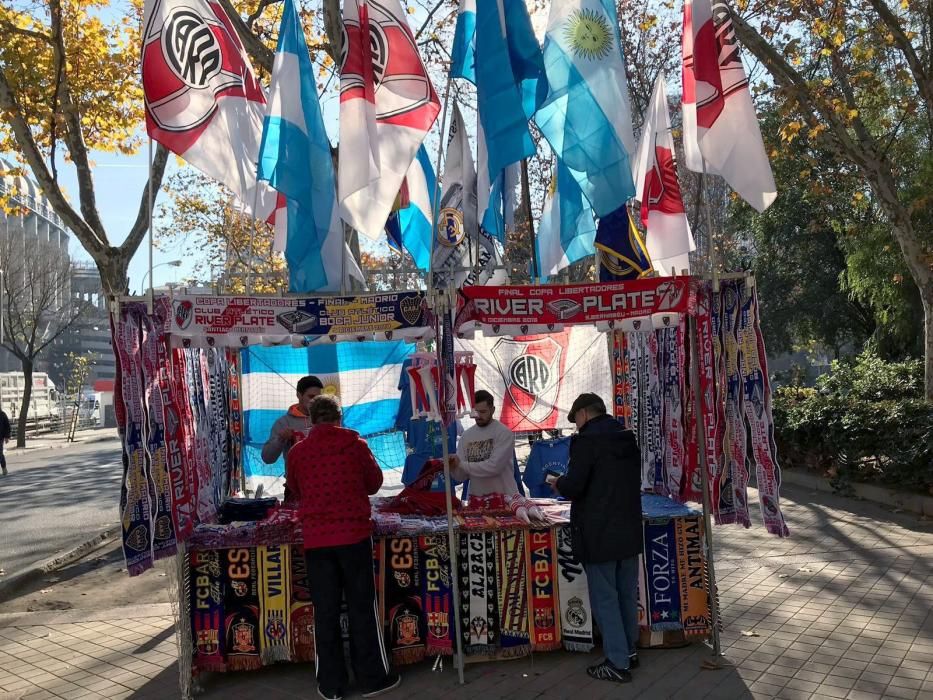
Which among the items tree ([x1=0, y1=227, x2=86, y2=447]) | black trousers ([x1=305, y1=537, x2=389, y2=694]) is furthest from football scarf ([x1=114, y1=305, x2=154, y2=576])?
tree ([x1=0, y1=227, x2=86, y2=447])

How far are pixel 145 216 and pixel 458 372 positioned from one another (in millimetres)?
5742

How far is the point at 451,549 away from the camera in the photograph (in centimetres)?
504

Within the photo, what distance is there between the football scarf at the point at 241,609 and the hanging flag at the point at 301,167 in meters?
2.07

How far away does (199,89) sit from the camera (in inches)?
219

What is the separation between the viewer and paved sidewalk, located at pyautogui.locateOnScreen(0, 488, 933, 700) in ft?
15.8

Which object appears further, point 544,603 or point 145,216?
point 145,216

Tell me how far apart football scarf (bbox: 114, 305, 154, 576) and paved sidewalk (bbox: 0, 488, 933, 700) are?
1098 millimetres

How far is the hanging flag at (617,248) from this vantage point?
602cm

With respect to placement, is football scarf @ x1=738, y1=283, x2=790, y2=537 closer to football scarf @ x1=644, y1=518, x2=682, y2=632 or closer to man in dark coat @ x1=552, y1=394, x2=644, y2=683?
football scarf @ x1=644, y1=518, x2=682, y2=632

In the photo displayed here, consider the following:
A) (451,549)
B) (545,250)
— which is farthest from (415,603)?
(545,250)

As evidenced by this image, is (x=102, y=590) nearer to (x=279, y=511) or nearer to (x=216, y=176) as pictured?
(x=279, y=511)

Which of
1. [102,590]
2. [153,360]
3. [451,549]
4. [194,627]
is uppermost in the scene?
[153,360]

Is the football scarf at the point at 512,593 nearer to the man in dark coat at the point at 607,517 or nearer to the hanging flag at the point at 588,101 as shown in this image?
the man in dark coat at the point at 607,517

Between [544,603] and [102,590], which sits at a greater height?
[544,603]
